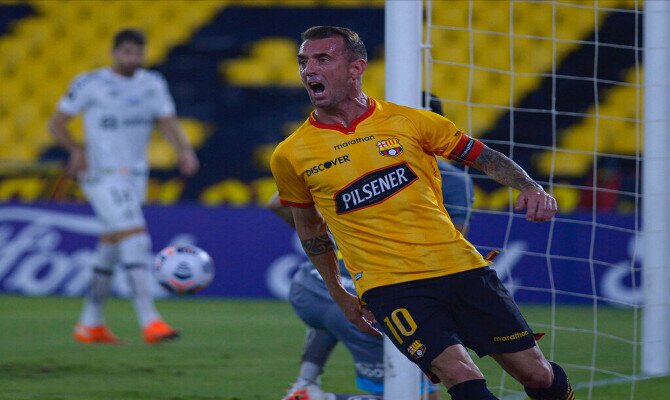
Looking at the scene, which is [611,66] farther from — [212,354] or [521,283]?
[212,354]

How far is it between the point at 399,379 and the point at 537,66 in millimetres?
9551

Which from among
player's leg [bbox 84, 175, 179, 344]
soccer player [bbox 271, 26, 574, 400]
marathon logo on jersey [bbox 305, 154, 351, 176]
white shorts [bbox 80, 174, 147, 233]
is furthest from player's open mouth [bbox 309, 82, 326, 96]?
white shorts [bbox 80, 174, 147, 233]

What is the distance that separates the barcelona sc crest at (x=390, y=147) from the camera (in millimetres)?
3963

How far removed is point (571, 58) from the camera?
46.4 feet

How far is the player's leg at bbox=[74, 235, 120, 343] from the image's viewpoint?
827 centimetres

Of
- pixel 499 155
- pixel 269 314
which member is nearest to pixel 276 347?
pixel 269 314

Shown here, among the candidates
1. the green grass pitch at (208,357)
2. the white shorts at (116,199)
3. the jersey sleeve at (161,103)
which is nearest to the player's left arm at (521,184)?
the green grass pitch at (208,357)

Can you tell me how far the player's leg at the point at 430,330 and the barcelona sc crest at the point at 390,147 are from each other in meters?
0.44

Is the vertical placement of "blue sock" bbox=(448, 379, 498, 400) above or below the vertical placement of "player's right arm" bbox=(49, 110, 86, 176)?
above

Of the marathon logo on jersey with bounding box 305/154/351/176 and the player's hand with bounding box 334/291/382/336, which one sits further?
the player's hand with bounding box 334/291/382/336

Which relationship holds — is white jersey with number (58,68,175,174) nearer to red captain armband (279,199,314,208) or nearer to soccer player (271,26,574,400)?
red captain armband (279,199,314,208)

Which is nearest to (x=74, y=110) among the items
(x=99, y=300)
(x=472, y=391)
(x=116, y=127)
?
(x=116, y=127)

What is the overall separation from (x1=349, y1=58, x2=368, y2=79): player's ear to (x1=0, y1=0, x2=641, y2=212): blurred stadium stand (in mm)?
8906

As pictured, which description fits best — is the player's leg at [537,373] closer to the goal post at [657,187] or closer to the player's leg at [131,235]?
the goal post at [657,187]
